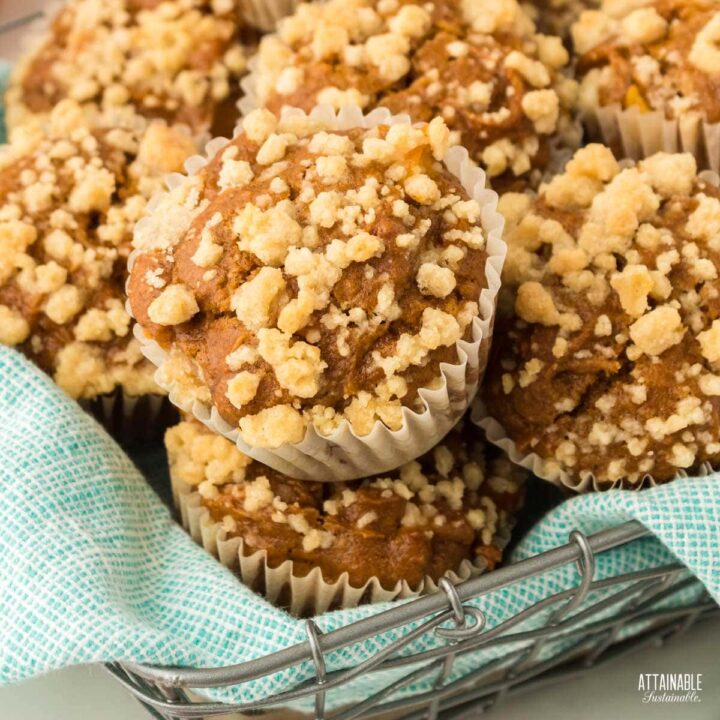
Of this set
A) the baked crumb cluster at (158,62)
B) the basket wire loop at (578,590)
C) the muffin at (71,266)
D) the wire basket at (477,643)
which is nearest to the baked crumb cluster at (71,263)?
the muffin at (71,266)

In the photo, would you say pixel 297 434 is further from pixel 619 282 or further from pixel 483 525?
pixel 619 282

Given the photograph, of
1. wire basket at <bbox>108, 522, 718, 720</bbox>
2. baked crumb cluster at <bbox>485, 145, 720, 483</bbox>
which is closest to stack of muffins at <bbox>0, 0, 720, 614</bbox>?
baked crumb cluster at <bbox>485, 145, 720, 483</bbox>

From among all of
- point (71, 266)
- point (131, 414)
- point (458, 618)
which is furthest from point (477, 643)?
point (71, 266)

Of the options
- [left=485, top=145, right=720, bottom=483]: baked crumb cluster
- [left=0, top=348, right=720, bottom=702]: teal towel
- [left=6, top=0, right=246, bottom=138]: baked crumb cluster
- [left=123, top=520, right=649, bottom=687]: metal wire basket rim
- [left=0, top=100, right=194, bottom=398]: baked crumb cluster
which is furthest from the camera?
[left=6, top=0, right=246, bottom=138]: baked crumb cluster

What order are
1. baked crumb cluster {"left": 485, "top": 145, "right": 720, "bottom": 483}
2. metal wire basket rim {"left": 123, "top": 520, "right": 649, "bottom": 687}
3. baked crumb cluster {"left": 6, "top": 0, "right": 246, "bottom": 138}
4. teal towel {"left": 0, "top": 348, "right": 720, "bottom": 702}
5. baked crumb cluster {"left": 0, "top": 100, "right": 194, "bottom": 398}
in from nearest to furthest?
1. metal wire basket rim {"left": 123, "top": 520, "right": 649, "bottom": 687}
2. teal towel {"left": 0, "top": 348, "right": 720, "bottom": 702}
3. baked crumb cluster {"left": 485, "top": 145, "right": 720, "bottom": 483}
4. baked crumb cluster {"left": 0, "top": 100, "right": 194, "bottom": 398}
5. baked crumb cluster {"left": 6, "top": 0, "right": 246, "bottom": 138}

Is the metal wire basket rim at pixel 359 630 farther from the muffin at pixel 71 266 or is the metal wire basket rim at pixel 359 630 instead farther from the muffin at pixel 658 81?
the muffin at pixel 658 81

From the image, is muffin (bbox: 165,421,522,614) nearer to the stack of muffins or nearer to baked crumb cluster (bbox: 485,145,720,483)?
the stack of muffins

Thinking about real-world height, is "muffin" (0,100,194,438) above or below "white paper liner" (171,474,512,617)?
above
